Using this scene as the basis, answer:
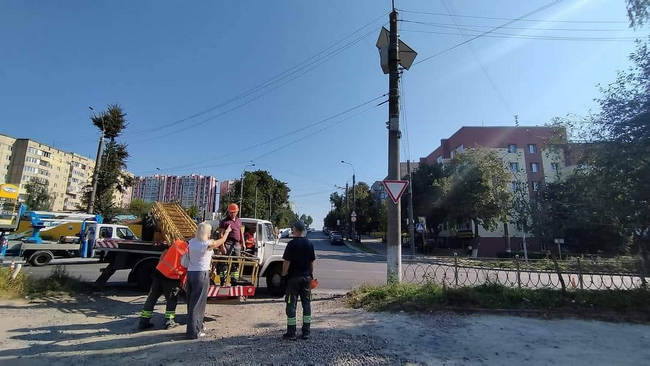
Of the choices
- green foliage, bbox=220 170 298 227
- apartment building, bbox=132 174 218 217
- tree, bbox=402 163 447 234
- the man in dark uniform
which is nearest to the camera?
the man in dark uniform

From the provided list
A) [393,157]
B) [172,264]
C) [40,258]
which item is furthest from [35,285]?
[40,258]

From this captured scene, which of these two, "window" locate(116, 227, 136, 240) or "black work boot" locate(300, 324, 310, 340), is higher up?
"window" locate(116, 227, 136, 240)

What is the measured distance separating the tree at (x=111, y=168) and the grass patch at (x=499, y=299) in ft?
74.4

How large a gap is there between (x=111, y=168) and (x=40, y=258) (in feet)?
36.2

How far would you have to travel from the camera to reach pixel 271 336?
557 cm

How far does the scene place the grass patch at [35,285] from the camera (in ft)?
25.7

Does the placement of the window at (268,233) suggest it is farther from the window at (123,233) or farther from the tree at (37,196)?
the tree at (37,196)

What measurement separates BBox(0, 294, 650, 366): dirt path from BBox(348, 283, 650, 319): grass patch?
0.46 m

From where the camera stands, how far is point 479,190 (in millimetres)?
33094

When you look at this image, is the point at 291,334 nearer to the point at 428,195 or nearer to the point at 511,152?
the point at 428,195

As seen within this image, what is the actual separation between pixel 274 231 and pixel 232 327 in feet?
15.9

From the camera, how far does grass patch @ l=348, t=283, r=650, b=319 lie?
7422 millimetres

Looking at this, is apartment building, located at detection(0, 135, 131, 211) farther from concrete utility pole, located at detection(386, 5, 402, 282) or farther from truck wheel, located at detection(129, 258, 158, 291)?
concrete utility pole, located at detection(386, 5, 402, 282)

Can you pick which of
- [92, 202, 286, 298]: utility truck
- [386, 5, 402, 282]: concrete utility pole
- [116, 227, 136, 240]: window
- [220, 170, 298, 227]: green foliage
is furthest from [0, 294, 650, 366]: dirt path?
[220, 170, 298, 227]: green foliage
